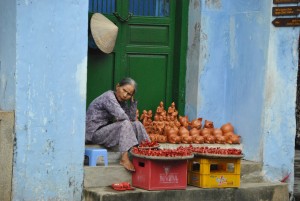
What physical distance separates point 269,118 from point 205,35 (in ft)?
4.59

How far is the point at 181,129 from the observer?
373 inches

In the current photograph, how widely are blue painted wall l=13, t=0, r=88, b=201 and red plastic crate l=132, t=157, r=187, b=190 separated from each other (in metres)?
0.69

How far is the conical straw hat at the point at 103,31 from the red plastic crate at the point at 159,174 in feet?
5.34

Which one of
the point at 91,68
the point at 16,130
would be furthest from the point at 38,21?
the point at 91,68

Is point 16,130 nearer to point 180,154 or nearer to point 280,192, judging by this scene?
point 180,154

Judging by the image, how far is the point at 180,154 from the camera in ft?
27.3

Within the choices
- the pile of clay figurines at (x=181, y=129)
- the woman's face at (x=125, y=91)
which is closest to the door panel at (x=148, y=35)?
the pile of clay figurines at (x=181, y=129)

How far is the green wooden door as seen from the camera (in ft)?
31.4

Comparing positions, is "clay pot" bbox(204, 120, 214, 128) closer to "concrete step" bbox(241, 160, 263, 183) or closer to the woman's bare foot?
"concrete step" bbox(241, 160, 263, 183)

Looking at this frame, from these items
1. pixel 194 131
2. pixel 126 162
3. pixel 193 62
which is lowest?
pixel 126 162

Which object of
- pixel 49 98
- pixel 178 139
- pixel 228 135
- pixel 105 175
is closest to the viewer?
pixel 49 98

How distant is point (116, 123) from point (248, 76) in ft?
6.67

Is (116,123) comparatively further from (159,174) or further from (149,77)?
(149,77)

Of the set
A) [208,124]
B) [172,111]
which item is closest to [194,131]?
[208,124]
